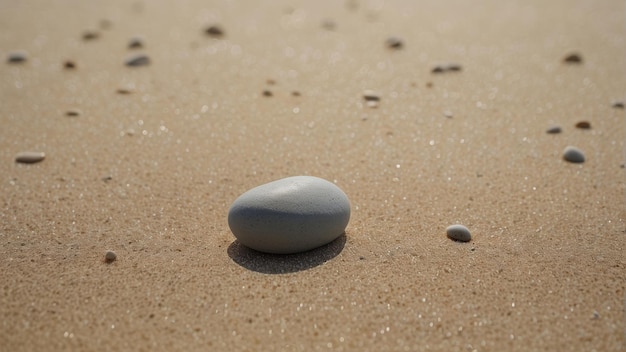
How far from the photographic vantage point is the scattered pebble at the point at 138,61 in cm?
372

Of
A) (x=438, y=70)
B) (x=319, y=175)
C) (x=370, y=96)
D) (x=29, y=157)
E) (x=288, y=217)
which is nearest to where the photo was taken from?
(x=288, y=217)

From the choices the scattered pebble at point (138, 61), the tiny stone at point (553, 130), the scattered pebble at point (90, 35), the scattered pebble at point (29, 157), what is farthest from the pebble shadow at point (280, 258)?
the scattered pebble at point (90, 35)

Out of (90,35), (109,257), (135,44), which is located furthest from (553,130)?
(90,35)

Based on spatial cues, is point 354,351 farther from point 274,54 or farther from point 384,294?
point 274,54

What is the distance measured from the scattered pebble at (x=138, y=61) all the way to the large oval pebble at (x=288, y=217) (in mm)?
1968

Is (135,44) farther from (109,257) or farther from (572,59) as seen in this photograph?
(572,59)

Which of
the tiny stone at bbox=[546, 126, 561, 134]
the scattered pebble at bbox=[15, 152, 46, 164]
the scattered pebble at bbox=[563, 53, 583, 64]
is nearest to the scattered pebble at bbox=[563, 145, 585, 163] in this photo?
the tiny stone at bbox=[546, 126, 561, 134]

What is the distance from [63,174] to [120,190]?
0.95 ft

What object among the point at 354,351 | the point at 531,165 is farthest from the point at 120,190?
the point at 531,165

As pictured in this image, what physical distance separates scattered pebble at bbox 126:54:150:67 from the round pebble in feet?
7.52

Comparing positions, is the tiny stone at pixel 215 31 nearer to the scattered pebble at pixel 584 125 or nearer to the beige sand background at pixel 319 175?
the beige sand background at pixel 319 175

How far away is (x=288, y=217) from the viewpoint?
1.97 meters

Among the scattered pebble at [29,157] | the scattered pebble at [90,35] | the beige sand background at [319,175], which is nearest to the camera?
the beige sand background at [319,175]

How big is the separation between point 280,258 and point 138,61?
2145 mm
